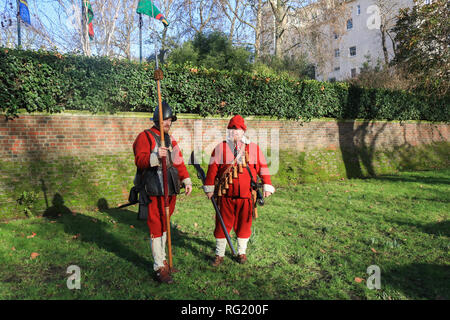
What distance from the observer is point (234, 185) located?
4191 mm

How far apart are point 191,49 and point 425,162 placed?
1308 cm

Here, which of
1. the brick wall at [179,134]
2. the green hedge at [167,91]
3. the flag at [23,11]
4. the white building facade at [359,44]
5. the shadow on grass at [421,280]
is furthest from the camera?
the white building facade at [359,44]

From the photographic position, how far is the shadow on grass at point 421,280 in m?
3.48

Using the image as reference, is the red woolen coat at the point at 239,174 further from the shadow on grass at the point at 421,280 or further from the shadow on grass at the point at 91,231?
the shadow on grass at the point at 421,280

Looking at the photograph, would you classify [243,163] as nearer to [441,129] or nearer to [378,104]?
[378,104]

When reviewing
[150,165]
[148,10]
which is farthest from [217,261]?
[148,10]

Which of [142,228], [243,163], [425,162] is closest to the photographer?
[243,163]

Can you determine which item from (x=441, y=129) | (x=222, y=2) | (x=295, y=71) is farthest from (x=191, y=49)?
(x=441, y=129)

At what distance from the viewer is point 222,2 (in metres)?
18.6

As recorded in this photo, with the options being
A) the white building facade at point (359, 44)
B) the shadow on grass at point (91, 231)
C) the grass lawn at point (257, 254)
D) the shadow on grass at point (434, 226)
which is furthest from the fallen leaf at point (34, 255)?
the white building facade at point (359, 44)

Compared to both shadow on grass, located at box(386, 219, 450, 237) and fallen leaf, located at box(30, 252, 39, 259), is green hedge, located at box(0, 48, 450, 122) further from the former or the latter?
shadow on grass, located at box(386, 219, 450, 237)

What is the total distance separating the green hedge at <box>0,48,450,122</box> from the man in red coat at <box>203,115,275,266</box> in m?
4.55

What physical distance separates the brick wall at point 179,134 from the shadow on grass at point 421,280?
630 cm

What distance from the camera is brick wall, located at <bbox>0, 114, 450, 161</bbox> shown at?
6418 mm
